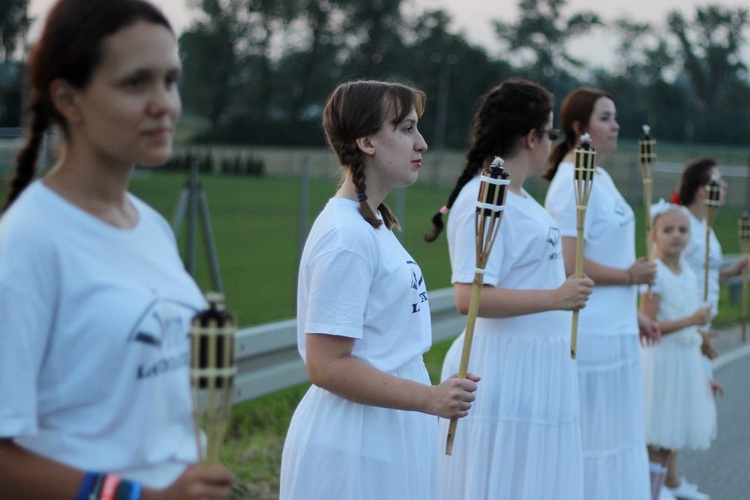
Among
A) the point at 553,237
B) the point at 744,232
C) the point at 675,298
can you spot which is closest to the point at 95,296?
the point at 553,237

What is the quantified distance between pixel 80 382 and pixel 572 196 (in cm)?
354

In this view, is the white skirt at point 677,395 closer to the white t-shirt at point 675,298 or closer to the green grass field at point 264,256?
the white t-shirt at point 675,298

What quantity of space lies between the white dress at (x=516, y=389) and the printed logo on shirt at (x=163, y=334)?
2.24m

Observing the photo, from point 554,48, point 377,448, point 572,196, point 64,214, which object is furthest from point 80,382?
point 554,48

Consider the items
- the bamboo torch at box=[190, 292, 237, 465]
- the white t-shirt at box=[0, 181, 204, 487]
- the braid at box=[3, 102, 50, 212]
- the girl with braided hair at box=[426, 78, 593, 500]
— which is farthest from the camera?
the girl with braided hair at box=[426, 78, 593, 500]

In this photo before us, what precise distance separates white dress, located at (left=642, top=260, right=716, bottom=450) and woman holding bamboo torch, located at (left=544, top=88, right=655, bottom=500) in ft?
3.68

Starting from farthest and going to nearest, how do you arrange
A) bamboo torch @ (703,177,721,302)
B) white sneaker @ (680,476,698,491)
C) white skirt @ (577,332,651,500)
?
bamboo torch @ (703,177,721,302) < white sneaker @ (680,476,698,491) < white skirt @ (577,332,651,500)

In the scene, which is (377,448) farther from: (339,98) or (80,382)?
(80,382)

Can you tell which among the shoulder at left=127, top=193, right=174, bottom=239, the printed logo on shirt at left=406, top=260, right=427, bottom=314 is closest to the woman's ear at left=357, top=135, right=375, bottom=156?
the printed logo on shirt at left=406, top=260, right=427, bottom=314

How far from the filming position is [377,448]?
10.2 ft

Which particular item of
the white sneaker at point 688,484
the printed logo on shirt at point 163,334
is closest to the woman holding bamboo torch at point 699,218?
the white sneaker at point 688,484

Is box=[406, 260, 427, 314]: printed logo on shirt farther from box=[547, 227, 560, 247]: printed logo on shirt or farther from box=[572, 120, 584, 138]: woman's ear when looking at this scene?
box=[572, 120, 584, 138]: woman's ear

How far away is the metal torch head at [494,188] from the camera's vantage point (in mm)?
3346

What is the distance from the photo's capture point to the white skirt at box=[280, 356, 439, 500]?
3057mm
